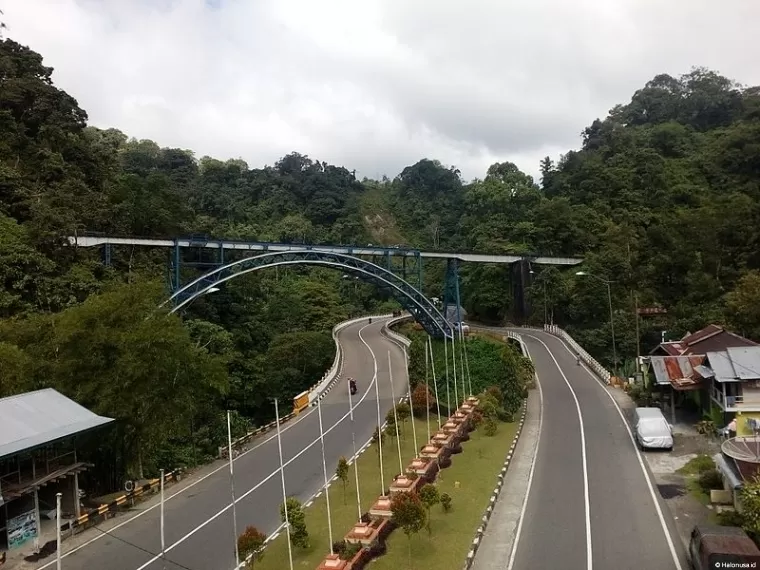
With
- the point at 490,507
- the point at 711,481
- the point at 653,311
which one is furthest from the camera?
the point at 653,311

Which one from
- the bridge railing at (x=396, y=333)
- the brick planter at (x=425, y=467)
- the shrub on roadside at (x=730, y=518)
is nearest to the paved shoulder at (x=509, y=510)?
the brick planter at (x=425, y=467)

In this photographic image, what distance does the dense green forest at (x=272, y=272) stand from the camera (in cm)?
2308

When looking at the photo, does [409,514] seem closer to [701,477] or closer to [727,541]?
[727,541]

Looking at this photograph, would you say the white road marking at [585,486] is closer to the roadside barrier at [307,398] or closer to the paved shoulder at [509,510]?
the paved shoulder at [509,510]

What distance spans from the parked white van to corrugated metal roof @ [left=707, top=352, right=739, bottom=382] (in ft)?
9.17

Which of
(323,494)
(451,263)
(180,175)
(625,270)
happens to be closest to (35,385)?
(323,494)

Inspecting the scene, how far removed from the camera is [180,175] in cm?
10062

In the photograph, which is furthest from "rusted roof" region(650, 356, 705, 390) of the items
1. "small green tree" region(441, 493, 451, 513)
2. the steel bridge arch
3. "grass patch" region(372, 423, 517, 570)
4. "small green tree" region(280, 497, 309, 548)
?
"small green tree" region(280, 497, 309, 548)

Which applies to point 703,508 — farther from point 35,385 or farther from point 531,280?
point 531,280

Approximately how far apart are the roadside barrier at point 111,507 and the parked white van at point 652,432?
18318 millimetres

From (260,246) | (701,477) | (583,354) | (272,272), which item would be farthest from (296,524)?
(272,272)

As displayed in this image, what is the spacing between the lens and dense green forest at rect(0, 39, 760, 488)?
2308 cm

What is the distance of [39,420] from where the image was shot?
60.3ft

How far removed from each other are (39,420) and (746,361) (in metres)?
25.8
